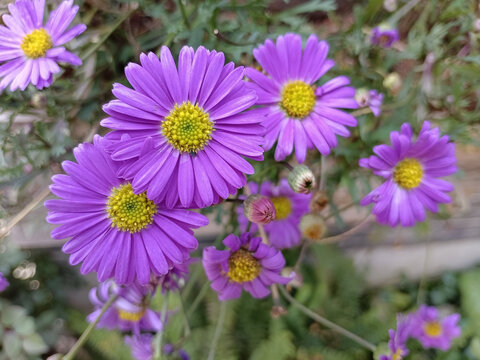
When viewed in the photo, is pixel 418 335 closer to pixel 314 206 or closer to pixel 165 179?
pixel 314 206

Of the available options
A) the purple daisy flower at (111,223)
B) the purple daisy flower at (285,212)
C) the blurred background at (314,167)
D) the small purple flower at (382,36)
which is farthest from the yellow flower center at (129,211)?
the small purple flower at (382,36)

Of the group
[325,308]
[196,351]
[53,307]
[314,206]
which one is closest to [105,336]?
[53,307]

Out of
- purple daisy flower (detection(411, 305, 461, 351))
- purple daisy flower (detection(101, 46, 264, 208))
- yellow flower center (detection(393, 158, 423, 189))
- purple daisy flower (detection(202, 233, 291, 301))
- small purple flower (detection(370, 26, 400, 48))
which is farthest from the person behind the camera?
purple daisy flower (detection(411, 305, 461, 351))

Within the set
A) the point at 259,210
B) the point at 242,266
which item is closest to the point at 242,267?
the point at 242,266

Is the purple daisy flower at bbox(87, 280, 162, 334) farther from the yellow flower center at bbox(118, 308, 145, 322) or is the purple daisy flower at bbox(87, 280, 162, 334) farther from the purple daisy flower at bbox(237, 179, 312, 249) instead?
the purple daisy flower at bbox(237, 179, 312, 249)

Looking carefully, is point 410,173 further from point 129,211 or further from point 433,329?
point 433,329

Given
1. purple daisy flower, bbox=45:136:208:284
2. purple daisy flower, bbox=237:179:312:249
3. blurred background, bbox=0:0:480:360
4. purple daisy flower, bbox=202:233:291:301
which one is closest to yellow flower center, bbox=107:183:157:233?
purple daisy flower, bbox=45:136:208:284
